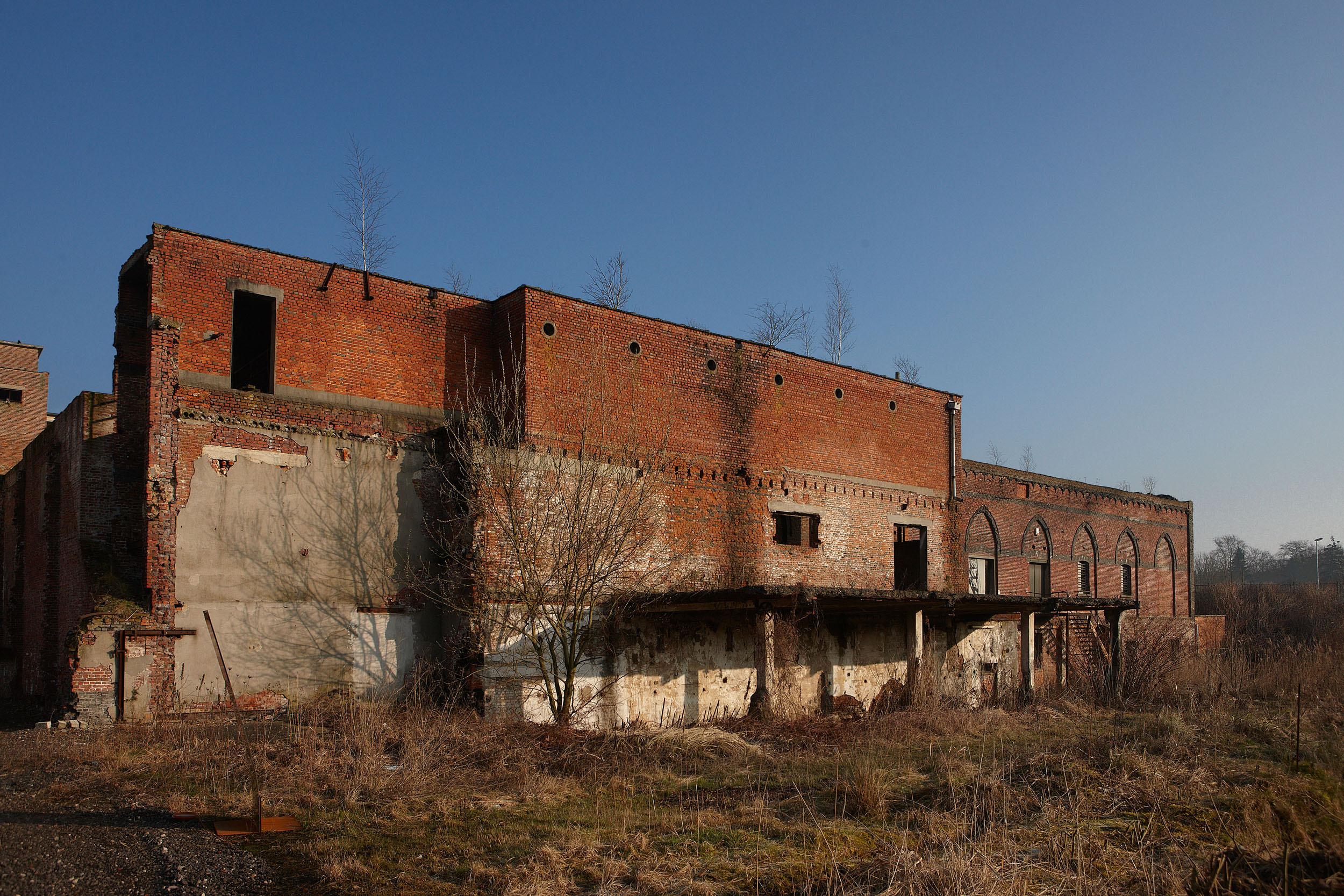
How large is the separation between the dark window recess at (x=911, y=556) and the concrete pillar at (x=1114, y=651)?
4.45 metres

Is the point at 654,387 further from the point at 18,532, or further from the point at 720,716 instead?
the point at 18,532

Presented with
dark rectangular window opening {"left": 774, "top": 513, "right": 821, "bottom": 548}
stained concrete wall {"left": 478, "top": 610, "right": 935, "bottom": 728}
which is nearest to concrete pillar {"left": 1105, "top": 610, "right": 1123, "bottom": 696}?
stained concrete wall {"left": 478, "top": 610, "right": 935, "bottom": 728}

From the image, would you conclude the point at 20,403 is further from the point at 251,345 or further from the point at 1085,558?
the point at 1085,558

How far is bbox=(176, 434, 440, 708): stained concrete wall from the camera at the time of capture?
12.6 m

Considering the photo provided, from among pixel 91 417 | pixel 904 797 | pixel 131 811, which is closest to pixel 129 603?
pixel 91 417

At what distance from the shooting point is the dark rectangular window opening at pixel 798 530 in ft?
60.8

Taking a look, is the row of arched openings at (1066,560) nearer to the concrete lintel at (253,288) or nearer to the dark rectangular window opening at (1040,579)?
the dark rectangular window opening at (1040,579)

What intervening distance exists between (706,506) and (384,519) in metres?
5.89

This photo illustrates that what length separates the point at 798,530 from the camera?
61.3 feet

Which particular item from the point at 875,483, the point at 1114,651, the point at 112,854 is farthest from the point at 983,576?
the point at 112,854

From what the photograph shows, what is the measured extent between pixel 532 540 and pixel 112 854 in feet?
25.1

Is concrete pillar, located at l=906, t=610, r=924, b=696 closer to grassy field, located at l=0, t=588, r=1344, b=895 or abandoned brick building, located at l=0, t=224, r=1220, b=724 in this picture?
abandoned brick building, located at l=0, t=224, r=1220, b=724

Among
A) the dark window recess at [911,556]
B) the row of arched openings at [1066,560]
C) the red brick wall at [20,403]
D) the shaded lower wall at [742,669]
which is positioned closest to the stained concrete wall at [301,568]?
the shaded lower wall at [742,669]

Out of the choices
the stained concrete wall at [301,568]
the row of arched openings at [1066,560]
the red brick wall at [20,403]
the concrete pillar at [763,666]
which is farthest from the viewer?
the red brick wall at [20,403]
